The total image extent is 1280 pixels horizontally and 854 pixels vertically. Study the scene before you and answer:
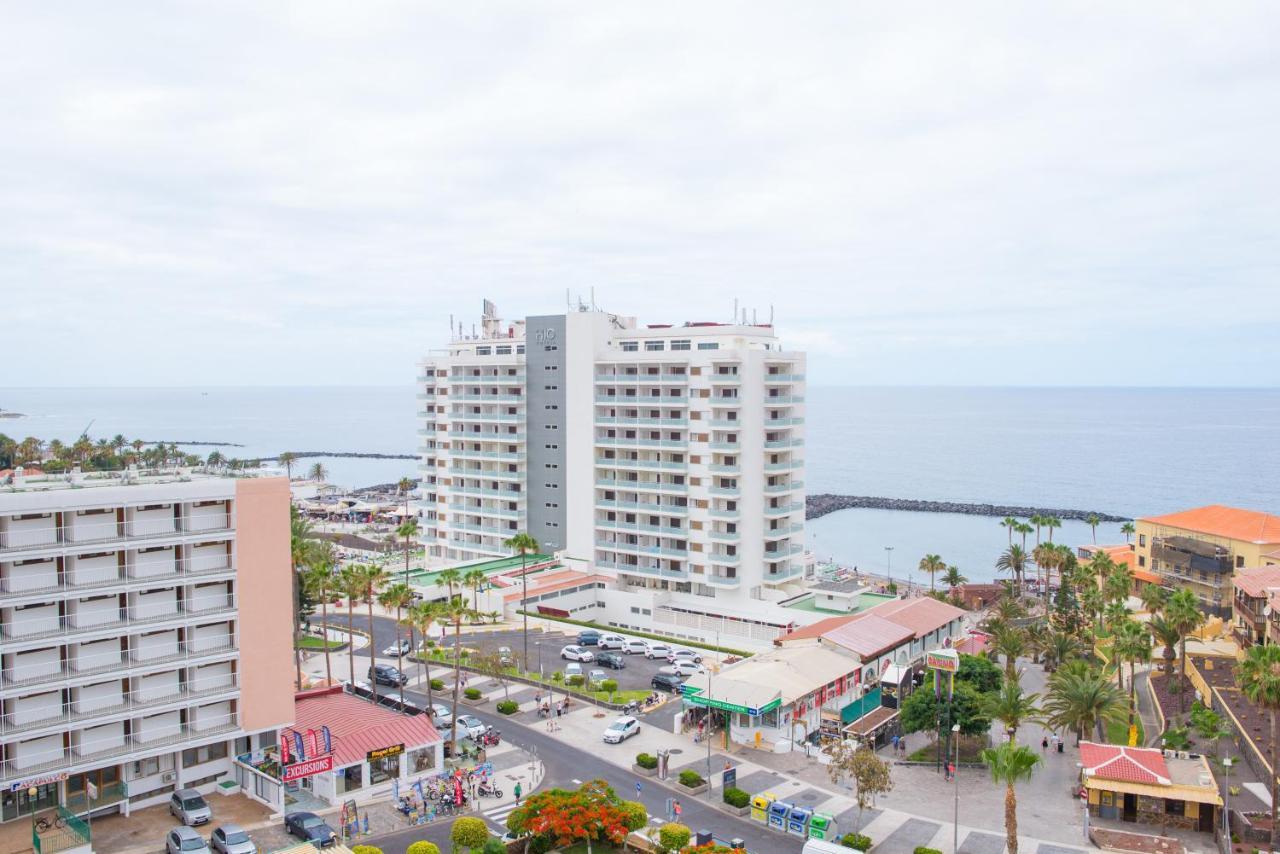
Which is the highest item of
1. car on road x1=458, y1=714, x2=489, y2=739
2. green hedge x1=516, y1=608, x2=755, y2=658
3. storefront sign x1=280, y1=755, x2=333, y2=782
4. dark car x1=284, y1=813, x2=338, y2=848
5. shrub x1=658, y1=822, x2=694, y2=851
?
storefront sign x1=280, y1=755, x2=333, y2=782

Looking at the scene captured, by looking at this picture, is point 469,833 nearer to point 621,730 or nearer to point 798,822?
point 798,822

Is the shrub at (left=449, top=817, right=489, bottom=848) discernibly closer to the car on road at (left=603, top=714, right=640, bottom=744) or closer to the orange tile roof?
the car on road at (left=603, top=714, right=640, bottom=744)

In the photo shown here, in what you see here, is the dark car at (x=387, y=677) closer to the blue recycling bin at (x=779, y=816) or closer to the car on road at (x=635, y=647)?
the car on road at (x=635, y=647)

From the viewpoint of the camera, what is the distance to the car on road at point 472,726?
5362 centimetres

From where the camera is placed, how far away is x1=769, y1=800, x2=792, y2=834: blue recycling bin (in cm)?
4391

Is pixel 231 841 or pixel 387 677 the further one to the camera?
pixel 387 677

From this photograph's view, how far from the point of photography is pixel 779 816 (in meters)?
44.0

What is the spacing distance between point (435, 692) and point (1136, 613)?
63.6m

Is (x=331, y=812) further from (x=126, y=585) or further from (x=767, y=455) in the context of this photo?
(x=767, y=455)

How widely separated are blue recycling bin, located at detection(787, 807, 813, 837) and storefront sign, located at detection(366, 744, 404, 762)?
19641 millimetres

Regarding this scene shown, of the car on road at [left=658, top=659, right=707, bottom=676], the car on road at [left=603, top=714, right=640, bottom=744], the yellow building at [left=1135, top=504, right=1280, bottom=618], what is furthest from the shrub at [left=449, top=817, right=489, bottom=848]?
the yellow building at [left=1135, top=504, right=1280, bottom=618]

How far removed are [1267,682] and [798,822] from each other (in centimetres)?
2202

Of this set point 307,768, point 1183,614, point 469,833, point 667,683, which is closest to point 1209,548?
point 1183,614

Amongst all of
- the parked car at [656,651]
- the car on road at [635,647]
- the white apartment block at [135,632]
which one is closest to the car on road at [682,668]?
the parked car at [656,651]
